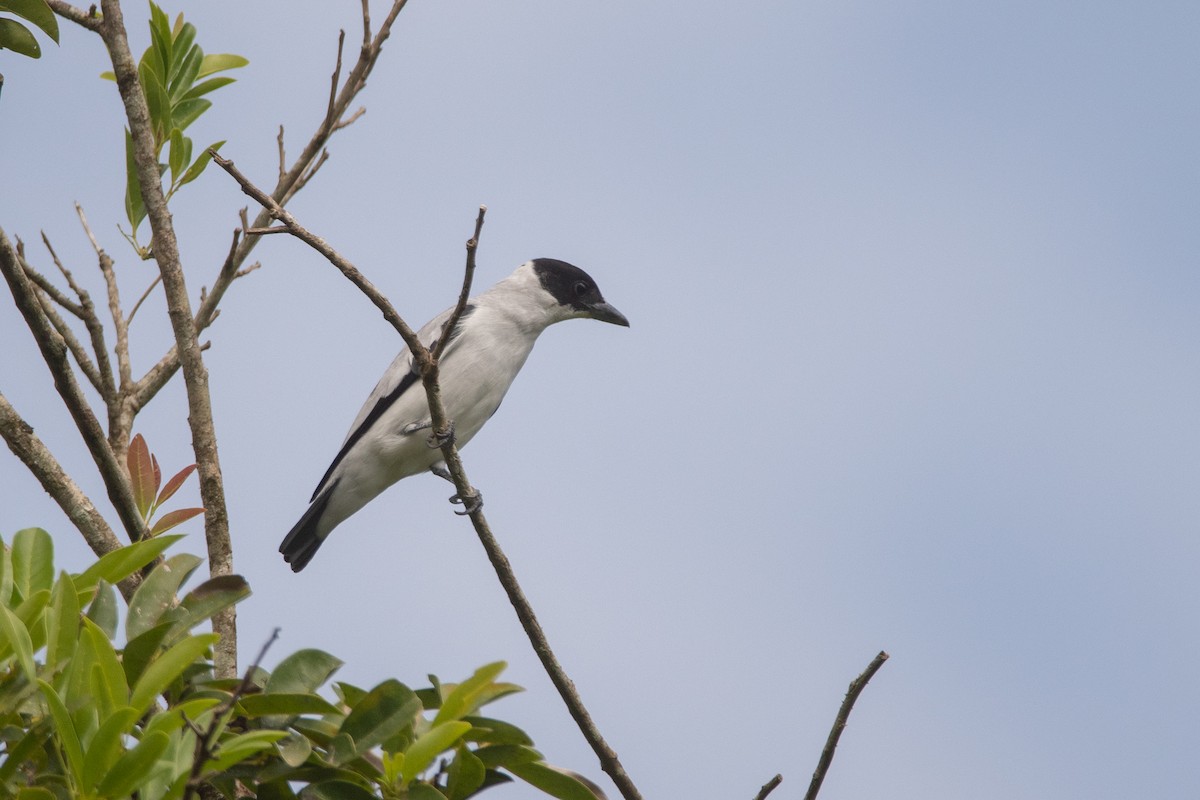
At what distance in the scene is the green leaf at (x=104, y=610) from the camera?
92.4 inches

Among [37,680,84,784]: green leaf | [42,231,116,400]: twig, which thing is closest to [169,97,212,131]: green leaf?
[42,231,116,400]: twig

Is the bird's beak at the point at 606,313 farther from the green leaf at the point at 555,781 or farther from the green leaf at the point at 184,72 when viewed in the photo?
the green leaf at the point at 555,781

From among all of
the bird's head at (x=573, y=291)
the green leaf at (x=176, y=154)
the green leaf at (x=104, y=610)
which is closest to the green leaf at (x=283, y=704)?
the green leaf at (x=104, y=610)

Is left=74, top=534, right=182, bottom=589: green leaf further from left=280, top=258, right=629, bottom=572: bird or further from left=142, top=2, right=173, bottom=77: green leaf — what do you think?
left=280, top=258, right=629, bottom=572: bird

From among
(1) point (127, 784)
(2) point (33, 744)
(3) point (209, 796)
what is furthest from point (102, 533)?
(1) point (127, 784)

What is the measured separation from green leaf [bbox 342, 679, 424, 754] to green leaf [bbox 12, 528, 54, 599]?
60cm

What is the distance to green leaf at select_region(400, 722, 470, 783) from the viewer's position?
2.33 meters

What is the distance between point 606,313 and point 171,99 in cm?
319

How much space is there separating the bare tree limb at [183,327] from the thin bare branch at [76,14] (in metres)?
0.05

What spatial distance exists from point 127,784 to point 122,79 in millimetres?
2478

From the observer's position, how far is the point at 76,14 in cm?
397

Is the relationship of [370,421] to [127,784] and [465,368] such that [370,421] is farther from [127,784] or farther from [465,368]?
[127,784]

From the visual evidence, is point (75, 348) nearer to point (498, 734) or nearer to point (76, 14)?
point (76, 14)

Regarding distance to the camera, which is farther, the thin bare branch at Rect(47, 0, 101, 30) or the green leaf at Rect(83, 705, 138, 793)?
the thin bare branch at Rect(47, 0, 101, 30)
